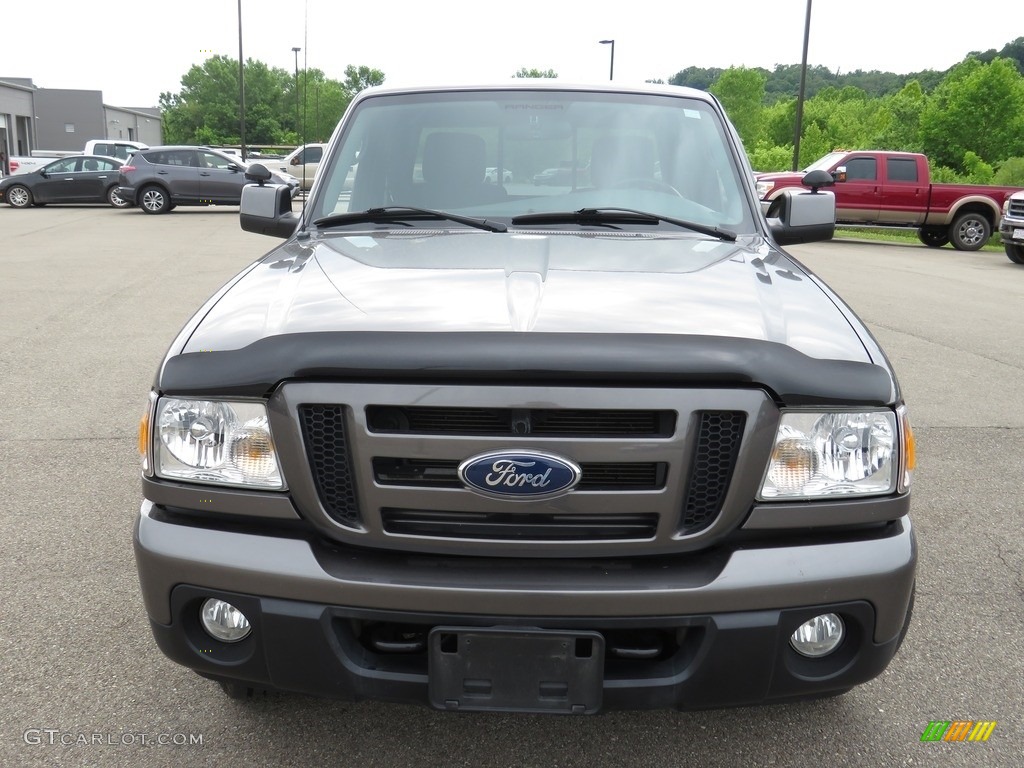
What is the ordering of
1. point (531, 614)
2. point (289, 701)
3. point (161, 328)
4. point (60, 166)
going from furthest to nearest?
1. point (60, 166)
2. point (161, 328)
3. point (289, 701)
4. point (531, 614)

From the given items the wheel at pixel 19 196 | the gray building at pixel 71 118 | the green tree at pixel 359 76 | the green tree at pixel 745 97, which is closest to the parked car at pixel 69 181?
the wheel at pixel 19 196

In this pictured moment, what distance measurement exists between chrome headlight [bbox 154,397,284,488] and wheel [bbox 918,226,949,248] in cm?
2104

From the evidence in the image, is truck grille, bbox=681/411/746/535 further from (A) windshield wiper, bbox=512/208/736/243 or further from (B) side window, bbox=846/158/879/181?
(B) side window, bbox=846/158/879/181

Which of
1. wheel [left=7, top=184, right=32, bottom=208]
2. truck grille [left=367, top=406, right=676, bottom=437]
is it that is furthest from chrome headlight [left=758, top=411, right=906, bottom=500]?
wheel [left=7, top=184, right=32, bottom=208]

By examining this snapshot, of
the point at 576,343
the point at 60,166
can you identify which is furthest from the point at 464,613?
the point at 60,166

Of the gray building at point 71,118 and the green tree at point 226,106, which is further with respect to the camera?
the green tree at point 226,106

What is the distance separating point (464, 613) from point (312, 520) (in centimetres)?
38

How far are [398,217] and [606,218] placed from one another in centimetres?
69

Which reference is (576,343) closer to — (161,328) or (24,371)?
(24,371)

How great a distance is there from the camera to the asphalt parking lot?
247 centimetres

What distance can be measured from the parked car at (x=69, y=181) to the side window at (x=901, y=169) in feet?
61.2

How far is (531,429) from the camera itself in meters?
1.96

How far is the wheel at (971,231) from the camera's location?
20.0 meters

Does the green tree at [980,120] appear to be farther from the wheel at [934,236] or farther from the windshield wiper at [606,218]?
the windshield wiper at [606,218]
